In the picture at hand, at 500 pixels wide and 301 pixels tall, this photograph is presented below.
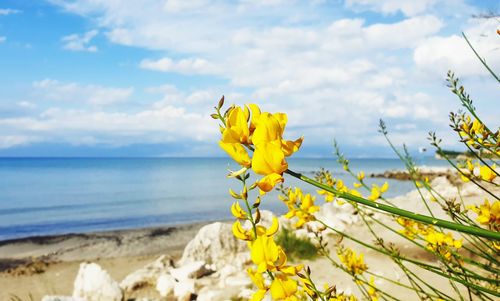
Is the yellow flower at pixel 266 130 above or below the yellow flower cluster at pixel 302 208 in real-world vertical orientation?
above

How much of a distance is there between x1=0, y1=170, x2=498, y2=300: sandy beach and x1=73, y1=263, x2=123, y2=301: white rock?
0.55m

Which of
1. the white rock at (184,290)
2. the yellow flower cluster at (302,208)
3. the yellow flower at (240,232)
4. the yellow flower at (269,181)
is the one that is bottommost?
the white rock at (184,290)

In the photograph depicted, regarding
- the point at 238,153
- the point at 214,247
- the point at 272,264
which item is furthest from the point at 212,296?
the point at 238,153

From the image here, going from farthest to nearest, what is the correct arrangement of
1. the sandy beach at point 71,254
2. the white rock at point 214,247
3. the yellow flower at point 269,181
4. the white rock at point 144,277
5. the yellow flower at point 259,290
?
the sandy beach at point 71,254, the white rock at point 214,247, the white rock at point 144,277, the yellow flower at point 259,290, the yellow flower at point 269,181

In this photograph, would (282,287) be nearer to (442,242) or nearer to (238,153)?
(238,153)

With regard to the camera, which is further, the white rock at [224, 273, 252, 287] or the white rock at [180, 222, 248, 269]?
the white rock at [180, 222, 248, 269]

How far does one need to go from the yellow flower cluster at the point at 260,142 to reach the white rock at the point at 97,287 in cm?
538

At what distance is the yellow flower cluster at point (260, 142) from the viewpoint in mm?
840

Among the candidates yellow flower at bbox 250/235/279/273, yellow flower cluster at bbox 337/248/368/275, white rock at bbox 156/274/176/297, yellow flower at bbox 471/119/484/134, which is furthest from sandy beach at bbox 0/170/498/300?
yellow flower at bbox 250/235/279/273

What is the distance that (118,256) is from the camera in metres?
10.8

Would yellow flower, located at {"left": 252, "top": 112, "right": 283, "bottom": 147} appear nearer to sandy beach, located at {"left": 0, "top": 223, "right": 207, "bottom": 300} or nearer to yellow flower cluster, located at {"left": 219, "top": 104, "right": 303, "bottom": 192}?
yellow flower cluster, located at {"left": 219, "top": 104, "right": 303, "bottom": 192}

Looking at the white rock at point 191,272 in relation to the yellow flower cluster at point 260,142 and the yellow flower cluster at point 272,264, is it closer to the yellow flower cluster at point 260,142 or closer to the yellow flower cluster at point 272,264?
the yellow flower cluster at point 272,264

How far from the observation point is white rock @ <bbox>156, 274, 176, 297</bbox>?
6180 millimetres

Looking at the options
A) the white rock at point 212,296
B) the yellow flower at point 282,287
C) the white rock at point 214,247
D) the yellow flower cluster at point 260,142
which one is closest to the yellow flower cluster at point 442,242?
the yellow flower at point 282,287
